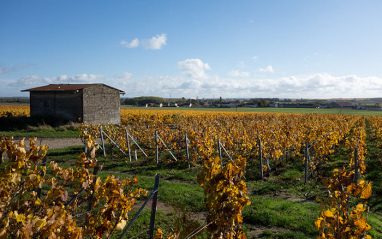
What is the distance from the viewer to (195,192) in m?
7.57

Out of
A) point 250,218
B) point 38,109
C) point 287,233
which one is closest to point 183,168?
point 250,218

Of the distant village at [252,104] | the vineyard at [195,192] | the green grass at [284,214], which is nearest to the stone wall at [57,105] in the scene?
the vineyard at [195,192]

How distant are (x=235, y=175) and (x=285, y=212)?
417cm

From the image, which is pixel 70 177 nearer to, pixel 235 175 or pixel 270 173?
pixel 235 175

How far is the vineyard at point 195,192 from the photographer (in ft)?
8.48

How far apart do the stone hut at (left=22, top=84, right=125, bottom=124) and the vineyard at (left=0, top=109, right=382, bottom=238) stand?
8218 millimetres

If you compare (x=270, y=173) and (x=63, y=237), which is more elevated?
(x=63, y=237)

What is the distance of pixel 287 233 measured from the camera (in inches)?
207

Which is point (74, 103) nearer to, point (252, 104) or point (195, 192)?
point (195, 192)

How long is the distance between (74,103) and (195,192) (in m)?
17.6

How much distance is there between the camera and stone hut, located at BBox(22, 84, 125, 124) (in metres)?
21.7

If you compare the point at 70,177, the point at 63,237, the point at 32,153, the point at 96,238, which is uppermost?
the point at 32,153

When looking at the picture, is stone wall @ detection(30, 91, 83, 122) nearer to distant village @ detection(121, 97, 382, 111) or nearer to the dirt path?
the dirt path

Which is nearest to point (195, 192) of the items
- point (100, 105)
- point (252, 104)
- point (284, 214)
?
point (284, 214)
